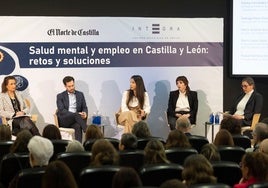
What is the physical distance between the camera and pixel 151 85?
9922 mm

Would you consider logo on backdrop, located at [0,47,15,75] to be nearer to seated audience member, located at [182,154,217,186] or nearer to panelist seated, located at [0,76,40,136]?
panelist seated, located at [0,76,40,136]

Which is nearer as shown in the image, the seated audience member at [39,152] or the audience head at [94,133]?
the seated audience member at [39,152]

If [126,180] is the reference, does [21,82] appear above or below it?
above

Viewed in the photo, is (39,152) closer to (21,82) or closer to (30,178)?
(30,178)

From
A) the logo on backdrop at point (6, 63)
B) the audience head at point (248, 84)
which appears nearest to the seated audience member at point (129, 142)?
the audience head at point (248, 84)

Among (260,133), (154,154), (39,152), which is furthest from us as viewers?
(260,133)

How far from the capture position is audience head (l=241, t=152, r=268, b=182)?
13.4 feet

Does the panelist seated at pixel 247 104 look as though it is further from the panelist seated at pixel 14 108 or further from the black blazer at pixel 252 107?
the panelist seated at pixel 14 108

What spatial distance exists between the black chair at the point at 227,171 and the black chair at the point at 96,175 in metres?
0.88

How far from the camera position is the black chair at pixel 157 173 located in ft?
14.5

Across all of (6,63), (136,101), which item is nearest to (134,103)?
(136,101)

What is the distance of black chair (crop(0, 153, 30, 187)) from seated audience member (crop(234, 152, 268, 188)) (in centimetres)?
202

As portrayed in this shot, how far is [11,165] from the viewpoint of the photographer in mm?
4953

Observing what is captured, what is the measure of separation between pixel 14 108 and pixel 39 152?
4367 mm
